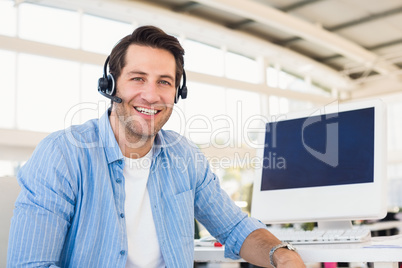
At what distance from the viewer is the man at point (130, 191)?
1404mm

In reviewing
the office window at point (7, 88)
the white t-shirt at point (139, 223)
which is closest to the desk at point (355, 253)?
the white t-shirt at point (139, 223)

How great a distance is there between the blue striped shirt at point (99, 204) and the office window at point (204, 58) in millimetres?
9072

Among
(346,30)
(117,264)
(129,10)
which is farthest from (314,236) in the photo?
(346,30)

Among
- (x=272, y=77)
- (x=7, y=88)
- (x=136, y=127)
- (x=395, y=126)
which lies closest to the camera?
(x=136, y=127)

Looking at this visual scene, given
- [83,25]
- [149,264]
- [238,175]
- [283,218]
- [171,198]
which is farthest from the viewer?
[238,175]

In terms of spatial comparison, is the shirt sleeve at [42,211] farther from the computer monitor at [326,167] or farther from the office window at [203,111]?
the office window at [203,111]

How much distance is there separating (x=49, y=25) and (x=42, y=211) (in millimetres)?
8274

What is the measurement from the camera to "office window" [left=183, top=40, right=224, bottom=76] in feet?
36.4

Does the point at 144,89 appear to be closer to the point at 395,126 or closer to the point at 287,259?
the point at 287,259

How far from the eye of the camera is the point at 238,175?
498 inches

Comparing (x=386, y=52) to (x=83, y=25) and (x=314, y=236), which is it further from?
(x=314, y=236)

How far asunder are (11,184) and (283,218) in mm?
1081

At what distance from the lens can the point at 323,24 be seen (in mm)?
11617

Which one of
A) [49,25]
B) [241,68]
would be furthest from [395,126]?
[49,25]
